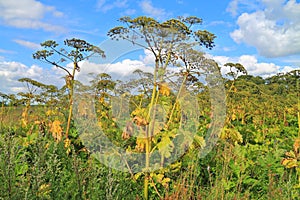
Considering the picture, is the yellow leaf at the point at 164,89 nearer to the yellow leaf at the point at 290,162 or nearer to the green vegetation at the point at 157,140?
the green vegetation at the point at 157,140

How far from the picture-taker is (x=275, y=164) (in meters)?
4.66

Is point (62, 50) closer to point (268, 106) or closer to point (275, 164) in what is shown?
point (275, 164)

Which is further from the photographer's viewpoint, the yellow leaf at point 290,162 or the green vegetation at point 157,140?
the yellow leaf at point 290,162

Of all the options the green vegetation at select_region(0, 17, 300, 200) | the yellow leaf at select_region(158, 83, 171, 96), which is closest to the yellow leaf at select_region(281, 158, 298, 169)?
the green vegetation at select_region(0, 17, 300, 200)

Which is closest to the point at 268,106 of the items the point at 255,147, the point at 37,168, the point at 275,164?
the point at 255,147

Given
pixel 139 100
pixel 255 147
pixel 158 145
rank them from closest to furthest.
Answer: pixel 158 145 < pixel 139 100 < pixel 255 147

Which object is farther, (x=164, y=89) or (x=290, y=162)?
(x=290, y=162)

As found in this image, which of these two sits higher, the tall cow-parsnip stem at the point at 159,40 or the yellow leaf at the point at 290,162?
the tall cow-parsnip stem at the point at 159,40

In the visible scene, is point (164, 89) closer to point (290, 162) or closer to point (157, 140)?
point (157, 140)

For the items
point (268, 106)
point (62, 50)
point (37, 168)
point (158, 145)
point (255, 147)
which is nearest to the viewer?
point (37, 168)

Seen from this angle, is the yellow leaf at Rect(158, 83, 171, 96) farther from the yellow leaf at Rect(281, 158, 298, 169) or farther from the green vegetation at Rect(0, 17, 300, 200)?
the yellow leaf at Rect(281, 158, 298, 169)

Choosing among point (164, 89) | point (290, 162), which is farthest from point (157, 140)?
point (290, 162)

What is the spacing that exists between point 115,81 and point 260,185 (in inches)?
89.0

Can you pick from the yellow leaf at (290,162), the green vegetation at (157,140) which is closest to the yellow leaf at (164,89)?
the green vegetation at (157,140)
